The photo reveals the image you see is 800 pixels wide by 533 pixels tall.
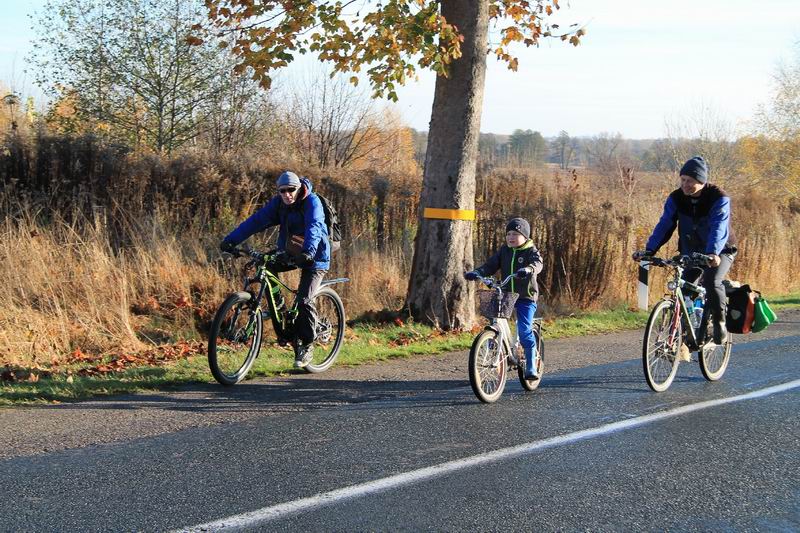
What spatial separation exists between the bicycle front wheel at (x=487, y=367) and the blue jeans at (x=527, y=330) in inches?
12.9

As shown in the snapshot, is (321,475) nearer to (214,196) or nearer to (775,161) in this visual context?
(214,196)

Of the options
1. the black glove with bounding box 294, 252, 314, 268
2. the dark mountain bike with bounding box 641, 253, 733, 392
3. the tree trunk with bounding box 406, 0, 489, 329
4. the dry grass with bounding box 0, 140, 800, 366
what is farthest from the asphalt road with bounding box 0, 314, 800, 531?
the tree trunk with bounding box 406, 0, 489, 329

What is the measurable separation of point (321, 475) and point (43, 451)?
6.46 ft

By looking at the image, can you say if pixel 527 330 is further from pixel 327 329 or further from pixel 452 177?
pixel 452 177

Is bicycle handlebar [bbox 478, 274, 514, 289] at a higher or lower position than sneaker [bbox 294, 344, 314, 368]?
higher

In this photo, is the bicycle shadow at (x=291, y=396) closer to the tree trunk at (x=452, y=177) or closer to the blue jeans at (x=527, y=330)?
the blue jeans at (x=527, y=330)

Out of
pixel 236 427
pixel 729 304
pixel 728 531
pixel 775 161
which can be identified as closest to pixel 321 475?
pixel 236 427

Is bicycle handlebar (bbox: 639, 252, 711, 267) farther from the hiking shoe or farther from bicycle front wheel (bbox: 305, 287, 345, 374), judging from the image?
bicycle front wheel (bbox: 305, 287, 345, 374)

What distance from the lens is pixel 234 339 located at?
8.19m

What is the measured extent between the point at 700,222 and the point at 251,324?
462 cm

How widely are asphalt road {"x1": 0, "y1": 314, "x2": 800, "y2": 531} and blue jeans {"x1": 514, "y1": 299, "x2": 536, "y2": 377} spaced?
0.30 m

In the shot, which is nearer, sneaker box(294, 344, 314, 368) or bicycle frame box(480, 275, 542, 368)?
bicycle frame box(480, 275, 542, 368)

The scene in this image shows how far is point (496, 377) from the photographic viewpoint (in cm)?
782

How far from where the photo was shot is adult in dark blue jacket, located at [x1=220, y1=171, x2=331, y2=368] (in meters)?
8.55
